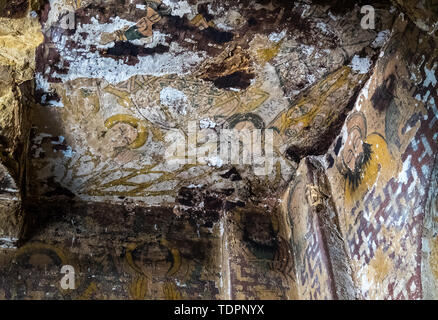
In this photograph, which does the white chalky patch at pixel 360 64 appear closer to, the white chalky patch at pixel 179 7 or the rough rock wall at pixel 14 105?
the white chalky patch at pixel 179 7

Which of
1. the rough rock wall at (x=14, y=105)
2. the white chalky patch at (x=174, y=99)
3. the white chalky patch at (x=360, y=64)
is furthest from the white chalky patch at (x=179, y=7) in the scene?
the white chalky patch at (x=360, y=64)

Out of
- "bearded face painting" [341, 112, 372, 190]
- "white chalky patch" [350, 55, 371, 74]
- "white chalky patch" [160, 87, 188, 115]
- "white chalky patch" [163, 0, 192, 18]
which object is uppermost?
"white chalky patch" [163, 0, 192, 18]

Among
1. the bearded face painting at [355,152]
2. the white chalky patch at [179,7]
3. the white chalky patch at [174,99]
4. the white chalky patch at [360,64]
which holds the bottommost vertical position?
the bearded face painting at [355,152]

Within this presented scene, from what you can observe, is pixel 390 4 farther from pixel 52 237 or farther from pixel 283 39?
pixel 52 237

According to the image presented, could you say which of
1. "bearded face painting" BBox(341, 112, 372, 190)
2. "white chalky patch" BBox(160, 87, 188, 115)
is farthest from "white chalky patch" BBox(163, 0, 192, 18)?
"bearded face painting" BBox(341, 112, 372, 190)

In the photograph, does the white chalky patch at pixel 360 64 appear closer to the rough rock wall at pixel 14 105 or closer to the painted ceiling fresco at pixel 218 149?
the painted ceiling fresco at pixel 218 149

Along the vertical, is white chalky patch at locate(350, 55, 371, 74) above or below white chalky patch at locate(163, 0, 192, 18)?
below

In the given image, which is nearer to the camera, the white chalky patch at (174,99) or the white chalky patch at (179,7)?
the white chalky patch at (179,7)

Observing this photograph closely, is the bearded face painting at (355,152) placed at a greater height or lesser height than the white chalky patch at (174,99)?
lesser

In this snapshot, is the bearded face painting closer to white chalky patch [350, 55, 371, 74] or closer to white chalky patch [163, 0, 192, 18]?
white chalky patch [350, 55, 371, 74]

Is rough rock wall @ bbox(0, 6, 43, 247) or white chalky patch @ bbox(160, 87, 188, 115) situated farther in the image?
white chalky patch @ bbox(160, 87, 188, 115)

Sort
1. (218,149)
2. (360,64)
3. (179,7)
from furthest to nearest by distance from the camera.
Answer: (218,149) → (360,64) → (179,7)

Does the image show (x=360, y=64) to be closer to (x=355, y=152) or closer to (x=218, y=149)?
(x=355, y=152)

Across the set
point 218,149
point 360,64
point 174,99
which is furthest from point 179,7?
point 360,64
